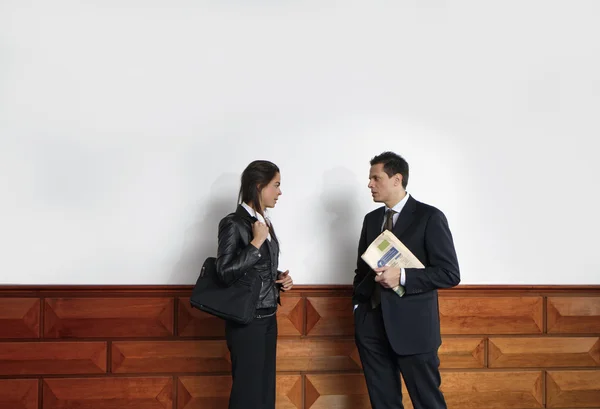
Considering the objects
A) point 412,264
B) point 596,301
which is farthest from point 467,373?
point 412,264

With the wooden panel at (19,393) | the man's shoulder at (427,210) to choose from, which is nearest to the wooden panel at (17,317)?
the wooden panel at (19,393)

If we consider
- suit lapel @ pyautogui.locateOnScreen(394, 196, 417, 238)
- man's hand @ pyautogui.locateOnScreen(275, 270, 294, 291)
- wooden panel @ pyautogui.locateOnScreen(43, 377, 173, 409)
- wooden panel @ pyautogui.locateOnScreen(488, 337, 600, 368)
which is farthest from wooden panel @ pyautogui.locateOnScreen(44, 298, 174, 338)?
wooden panel @ pyautogui.locateOnScreen(488, 337, 600, 368)

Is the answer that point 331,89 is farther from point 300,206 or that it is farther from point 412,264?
point 412,264

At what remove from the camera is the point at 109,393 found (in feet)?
10.7

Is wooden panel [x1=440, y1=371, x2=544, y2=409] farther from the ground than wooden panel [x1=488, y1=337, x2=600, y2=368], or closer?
closer

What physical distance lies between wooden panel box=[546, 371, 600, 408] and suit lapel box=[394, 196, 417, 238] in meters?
1.56

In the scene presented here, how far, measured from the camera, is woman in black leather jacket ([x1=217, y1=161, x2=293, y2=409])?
2568 mm

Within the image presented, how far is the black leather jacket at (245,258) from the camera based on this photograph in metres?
2.54

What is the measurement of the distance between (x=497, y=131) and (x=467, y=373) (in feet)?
4.89

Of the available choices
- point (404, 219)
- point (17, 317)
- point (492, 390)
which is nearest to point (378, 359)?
point (404, 219)

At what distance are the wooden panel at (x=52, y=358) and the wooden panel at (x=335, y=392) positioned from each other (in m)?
1.20

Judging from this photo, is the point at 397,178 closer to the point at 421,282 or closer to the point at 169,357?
the point at 421,282

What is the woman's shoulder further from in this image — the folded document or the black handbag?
the folded document

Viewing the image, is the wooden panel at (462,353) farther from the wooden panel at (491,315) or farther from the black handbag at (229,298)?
the black handbag at (229,298)
